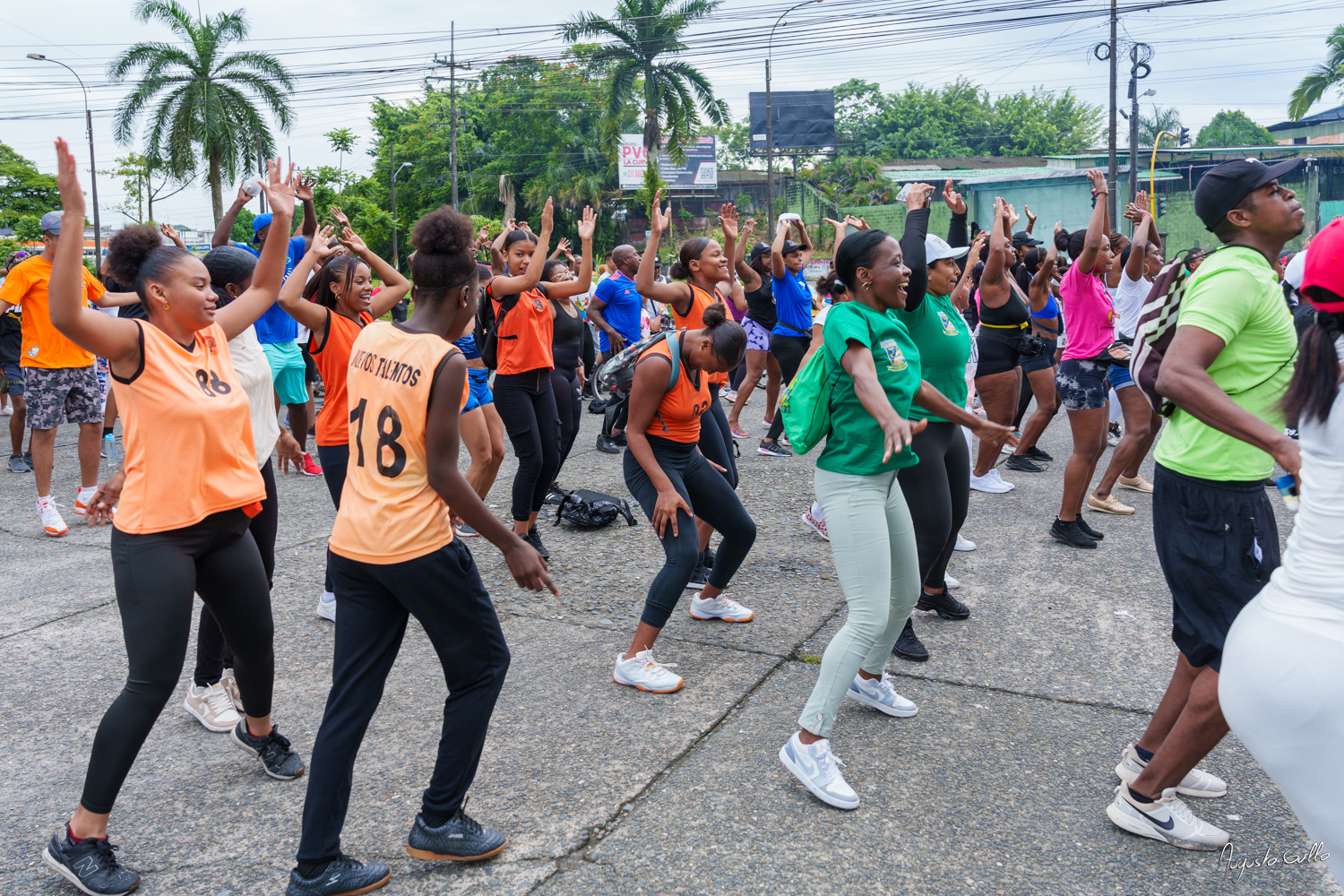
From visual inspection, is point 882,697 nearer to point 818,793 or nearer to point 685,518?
point 818,793

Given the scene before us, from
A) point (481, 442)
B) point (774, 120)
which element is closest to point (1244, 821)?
point (481, 442)

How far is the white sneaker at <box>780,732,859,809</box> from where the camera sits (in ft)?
10.5

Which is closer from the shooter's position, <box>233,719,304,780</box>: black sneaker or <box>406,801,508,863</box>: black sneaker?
<box>406,801,508,863</box>: black sneaker

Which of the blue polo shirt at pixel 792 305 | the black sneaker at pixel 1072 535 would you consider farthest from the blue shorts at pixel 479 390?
the black sneaker at pixel 1072 535

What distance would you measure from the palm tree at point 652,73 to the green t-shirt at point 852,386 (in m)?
36.9

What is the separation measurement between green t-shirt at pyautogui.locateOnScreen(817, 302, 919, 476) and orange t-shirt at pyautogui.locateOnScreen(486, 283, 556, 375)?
3023 mm

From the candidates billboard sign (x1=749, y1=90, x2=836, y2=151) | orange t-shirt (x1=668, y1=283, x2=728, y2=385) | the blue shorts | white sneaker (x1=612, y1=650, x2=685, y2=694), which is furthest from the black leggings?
A: billboard sign (x1=749, y1=90, x2=836, y2=151)

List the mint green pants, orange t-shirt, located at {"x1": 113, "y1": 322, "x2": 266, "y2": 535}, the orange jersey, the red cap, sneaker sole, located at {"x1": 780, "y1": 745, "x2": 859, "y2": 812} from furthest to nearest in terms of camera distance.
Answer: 1. the mint green pants
2. sneaker sole, located at {"x1": 780, "y1": 745, "x2": 859, "y2": 812}
3. orange t-shirt, located at {"x1": 113, "y1": 322, "x2": 266, "y2": 535}
4. the orange jersey
5. the red cap

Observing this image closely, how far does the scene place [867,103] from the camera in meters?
87.3

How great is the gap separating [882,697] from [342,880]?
2.07 metres

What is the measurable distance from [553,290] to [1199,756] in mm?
4986

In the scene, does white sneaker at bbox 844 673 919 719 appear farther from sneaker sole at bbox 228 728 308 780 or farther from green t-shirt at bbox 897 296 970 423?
sneaker sole at bbox 228 728 308 780

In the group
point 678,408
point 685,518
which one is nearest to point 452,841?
point 685,518

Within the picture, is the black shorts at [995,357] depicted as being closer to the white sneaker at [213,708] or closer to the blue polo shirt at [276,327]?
the blue polo shirt at [276,327]
